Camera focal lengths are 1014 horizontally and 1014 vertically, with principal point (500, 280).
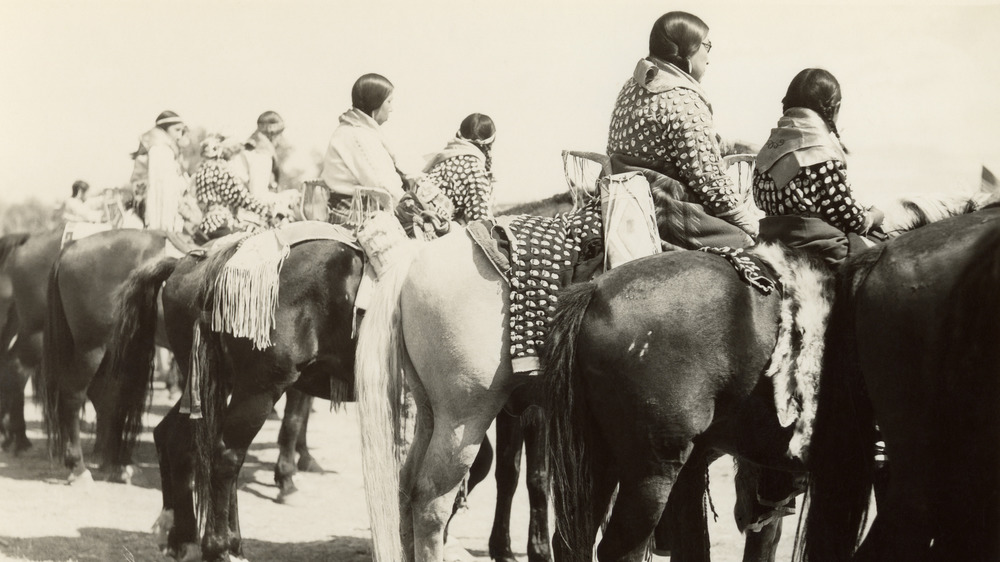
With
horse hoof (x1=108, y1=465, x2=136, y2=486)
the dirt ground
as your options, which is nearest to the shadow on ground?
the dirt ground

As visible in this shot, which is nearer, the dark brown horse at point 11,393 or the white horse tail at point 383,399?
the white horse tail at point 383,399

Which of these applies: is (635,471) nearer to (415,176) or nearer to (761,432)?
(761,432)

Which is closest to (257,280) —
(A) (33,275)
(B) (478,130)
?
(B) (478,130)

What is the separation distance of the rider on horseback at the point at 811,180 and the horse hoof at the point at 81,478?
6536mm

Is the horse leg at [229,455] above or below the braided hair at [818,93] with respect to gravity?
below

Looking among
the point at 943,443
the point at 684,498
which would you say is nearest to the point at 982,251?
the point at 943,443

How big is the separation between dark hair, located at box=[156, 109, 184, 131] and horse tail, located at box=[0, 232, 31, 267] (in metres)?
1.79

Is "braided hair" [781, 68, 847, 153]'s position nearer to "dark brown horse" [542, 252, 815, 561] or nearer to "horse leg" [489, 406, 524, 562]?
"dark brown horse" [542, 252, 815, 561]

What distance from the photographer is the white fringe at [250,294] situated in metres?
5.80

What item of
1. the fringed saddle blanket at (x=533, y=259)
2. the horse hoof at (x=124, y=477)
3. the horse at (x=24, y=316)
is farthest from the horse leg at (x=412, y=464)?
the horse at (x=24, y=316)

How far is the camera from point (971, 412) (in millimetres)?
3129

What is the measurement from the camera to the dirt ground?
6.47m

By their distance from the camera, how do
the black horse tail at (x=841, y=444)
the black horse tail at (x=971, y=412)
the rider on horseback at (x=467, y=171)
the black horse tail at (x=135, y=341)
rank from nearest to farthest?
the black horse tail at (x=971, y=412) < the black horse tail at (x=841, y=444) < the rider on horseback at (x=467, y=171) < the black horse tail at (x=135, y=341)

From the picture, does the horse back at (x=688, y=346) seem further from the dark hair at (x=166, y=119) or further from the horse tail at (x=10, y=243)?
the horse tail at (x=10, y=243)
